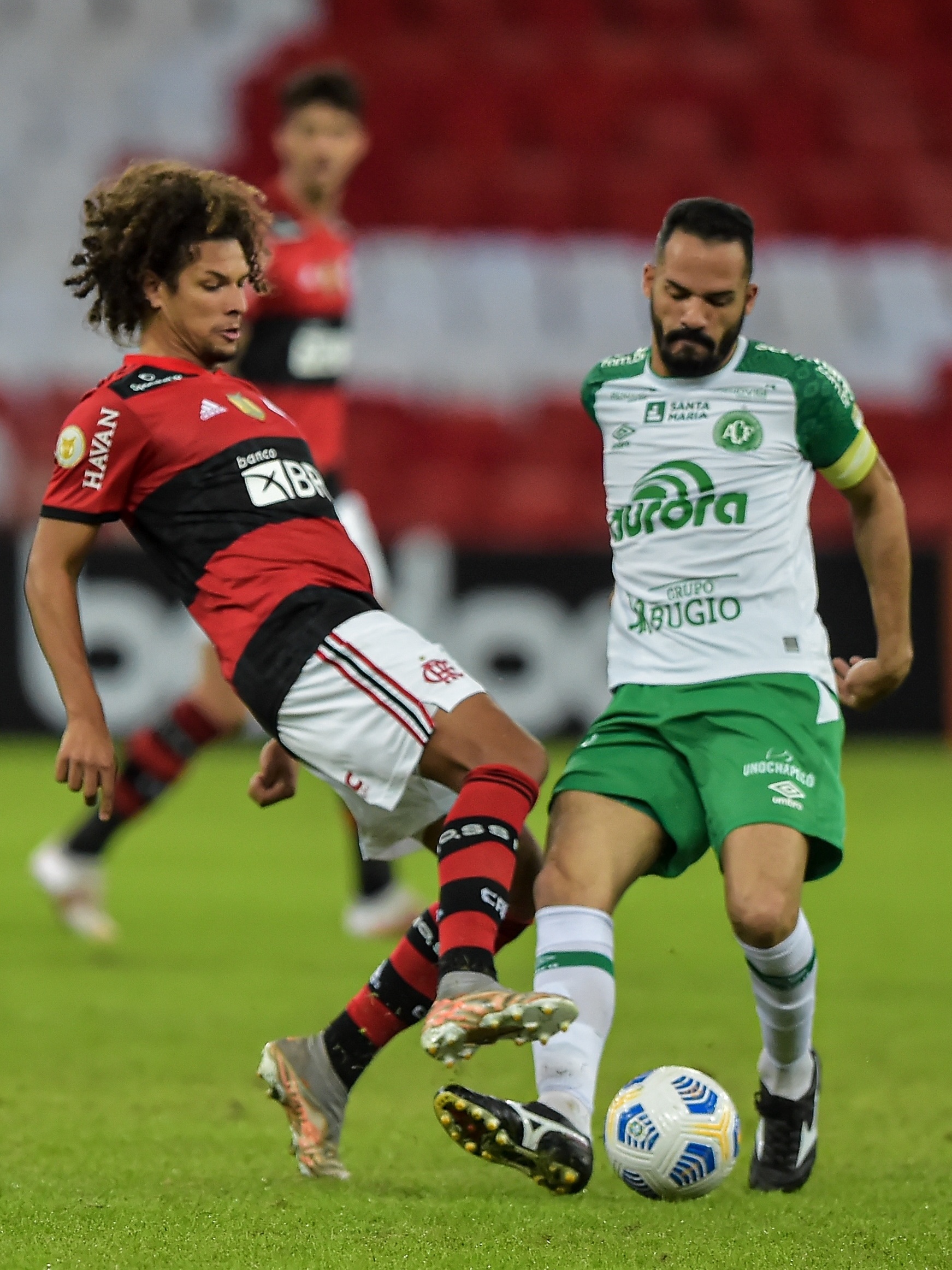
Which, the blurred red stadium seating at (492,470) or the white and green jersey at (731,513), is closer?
the white and green jersey at (731,513)

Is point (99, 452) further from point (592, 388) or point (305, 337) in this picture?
point (305, 337)

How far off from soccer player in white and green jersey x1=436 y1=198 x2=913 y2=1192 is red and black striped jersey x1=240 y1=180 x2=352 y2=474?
2711 millimetres

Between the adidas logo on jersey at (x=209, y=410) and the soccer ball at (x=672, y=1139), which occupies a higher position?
the adidas logo on jersey at (x=209, y=410)

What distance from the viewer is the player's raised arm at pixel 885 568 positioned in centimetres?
369

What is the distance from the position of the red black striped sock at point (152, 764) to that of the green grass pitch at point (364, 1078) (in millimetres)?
345

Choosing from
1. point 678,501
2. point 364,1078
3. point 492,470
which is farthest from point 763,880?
point 492,470

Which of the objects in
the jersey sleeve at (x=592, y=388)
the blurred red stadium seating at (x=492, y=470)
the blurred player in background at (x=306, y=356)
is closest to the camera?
the jersey sleeve at (x=592, y=388)

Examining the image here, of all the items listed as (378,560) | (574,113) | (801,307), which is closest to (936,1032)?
(378,560)

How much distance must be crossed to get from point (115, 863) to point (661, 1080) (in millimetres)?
4532

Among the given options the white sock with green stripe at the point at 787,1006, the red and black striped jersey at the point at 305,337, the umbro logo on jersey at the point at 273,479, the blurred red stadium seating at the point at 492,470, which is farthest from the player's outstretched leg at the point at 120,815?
the blurred red stadium seating at the point at 492,470

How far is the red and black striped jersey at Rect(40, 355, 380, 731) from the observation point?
3.38 meters

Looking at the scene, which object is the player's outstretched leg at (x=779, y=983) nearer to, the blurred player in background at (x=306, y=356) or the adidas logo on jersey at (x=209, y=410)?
the adidas logo on jersey at (x=209, y=410)

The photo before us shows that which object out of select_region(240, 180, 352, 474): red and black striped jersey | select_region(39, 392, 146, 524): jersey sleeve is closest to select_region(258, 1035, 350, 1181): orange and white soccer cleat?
select_region(39, 392, 146, 524): jersey sleeve

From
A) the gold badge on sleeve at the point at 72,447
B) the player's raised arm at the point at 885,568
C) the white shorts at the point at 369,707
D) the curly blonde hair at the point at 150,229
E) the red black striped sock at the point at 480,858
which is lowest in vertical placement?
the red black striped sock at the point at 480,858
